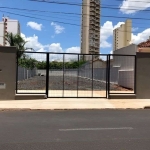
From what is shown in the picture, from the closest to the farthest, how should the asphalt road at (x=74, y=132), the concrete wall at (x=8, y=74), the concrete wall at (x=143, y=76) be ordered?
the asphalt road at (x=74, y=132) < the concrete wall at (x=8, y=74) < the concrete wall at (x=143, y=76)

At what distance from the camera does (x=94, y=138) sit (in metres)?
6.85

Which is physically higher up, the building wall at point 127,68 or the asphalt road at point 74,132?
the building wall at point 127,68

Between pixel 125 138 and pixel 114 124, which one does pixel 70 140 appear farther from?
pixel 114 124

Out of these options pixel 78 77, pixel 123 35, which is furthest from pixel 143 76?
pixel 123 35

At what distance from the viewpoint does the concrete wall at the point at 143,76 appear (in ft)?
52.9

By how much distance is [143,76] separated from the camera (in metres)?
16.2

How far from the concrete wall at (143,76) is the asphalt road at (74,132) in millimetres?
5590

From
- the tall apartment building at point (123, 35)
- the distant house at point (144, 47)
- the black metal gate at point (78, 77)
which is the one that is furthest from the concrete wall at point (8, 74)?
the tall apartment building at point (123, 35)

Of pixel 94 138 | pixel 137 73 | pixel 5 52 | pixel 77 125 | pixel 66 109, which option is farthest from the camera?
pixel 137 73

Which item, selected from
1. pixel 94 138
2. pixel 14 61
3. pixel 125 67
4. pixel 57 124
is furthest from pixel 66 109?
pixel 125 67

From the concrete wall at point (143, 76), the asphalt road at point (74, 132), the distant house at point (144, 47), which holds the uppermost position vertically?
the distant house at point (144, 47)

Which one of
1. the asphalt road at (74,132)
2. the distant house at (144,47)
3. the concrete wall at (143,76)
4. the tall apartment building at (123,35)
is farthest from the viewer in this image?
the tall apartment building at (123,35)

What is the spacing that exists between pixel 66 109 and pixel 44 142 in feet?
19.1

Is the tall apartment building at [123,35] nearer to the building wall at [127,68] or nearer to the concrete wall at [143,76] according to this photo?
the building wall at [127,68]
